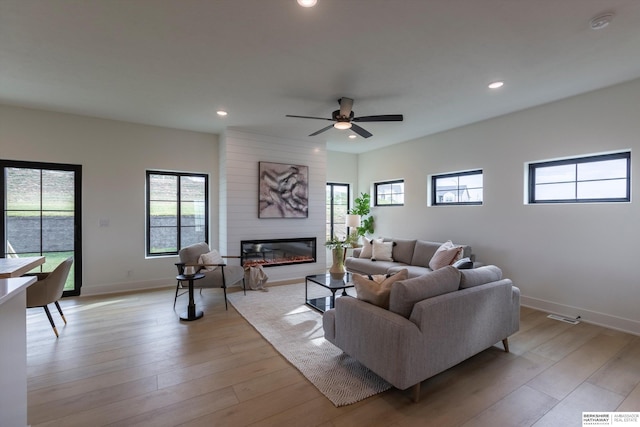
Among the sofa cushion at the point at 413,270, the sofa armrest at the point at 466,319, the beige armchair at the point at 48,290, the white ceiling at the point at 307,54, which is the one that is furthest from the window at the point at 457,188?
the beige armchair at the point at 48,290

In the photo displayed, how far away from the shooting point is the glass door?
4262 millimetres

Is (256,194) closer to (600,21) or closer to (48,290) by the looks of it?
(48,290)

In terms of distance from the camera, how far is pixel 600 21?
2.25 meters

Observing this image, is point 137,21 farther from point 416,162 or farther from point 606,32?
point 416,162

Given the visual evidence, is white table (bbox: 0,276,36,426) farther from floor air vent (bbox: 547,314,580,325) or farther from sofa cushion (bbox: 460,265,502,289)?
floor air vent (bbox: 547,314,580,325)

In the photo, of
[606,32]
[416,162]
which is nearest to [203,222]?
[416,162]

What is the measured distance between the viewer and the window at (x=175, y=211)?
17.1 ft

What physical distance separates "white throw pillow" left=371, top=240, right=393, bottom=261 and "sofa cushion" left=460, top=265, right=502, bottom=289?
8.50 feet

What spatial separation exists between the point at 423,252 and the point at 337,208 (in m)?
2.78

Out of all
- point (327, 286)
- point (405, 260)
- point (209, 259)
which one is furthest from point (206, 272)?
point (405, 260)

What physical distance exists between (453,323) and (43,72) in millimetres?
4668

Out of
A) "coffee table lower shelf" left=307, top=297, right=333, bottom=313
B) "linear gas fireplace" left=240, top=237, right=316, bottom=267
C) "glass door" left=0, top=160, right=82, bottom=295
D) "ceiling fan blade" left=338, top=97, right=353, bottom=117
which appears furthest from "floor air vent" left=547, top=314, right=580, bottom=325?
"glass door" left=0, top=160, right=82, bottom=295

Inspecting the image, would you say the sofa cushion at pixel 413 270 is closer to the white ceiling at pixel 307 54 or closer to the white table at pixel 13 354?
the white ceiling at pixel 307 54

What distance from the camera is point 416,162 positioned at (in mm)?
5910
